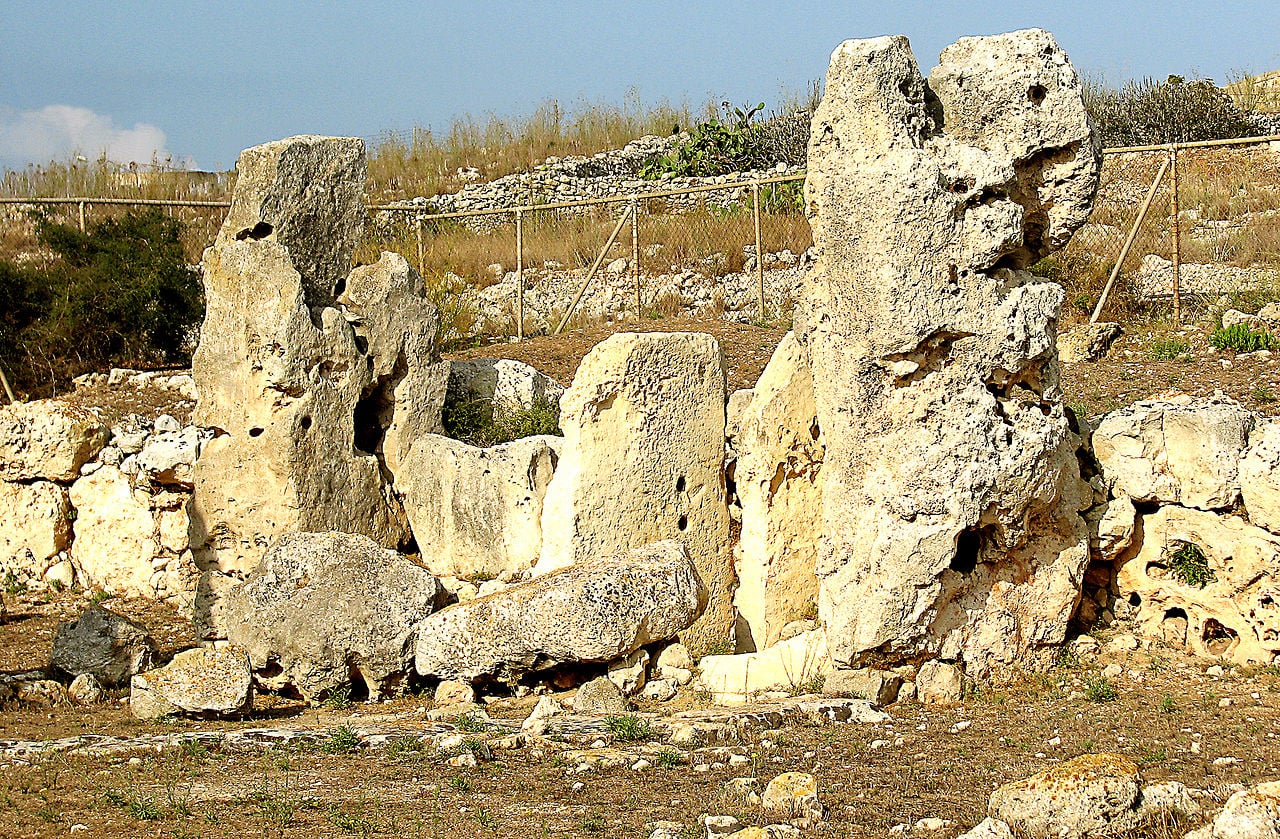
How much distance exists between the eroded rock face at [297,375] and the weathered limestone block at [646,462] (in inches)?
86.5

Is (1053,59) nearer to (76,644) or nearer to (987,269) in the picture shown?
(987,269)

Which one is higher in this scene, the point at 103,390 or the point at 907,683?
the point at 103,390

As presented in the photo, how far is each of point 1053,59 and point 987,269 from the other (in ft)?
3.62

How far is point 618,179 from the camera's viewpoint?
2370 cm

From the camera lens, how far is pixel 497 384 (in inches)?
466

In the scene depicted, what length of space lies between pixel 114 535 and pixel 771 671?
250 inches

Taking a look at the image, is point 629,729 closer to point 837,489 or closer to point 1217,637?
point 837,489

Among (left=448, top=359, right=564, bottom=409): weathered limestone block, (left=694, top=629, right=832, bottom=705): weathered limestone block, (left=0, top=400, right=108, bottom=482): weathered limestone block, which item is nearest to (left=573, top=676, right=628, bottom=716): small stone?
(left=694, top=629, right=832, bottom=705): weathered limestone block

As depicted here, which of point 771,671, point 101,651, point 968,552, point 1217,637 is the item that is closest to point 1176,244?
point 1217,637

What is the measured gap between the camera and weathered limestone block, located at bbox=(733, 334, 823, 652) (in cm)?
810

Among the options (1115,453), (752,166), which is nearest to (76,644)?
(1115,453)

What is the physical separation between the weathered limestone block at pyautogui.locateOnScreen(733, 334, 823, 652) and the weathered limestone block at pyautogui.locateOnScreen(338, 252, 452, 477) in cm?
307

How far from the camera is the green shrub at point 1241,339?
11.4 metres

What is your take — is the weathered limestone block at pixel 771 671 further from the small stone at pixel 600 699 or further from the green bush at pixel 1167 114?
the green bush at pixel 1167 114
